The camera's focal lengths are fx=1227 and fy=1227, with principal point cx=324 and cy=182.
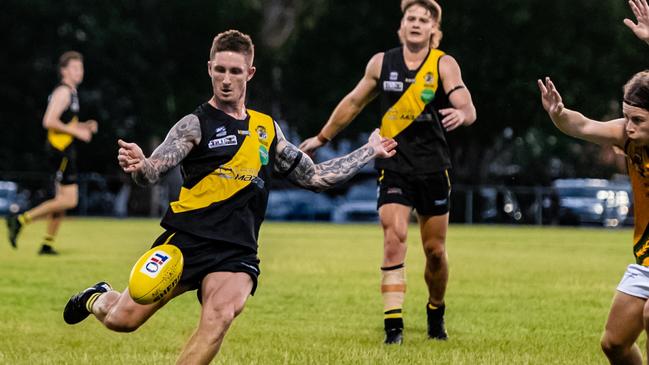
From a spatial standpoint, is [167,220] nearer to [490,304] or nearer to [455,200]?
[490,304]

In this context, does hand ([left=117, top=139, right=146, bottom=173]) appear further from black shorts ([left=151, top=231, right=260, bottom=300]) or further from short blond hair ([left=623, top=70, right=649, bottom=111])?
short blond hair ([left=623, top=70, right=649, bottom=111])

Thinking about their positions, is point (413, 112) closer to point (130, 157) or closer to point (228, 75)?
point (228, 75)

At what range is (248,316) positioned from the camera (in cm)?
1094

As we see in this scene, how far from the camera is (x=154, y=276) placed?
6.39 m

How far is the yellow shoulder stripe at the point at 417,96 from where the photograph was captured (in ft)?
31.4

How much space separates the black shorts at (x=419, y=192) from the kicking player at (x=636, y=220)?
3.03 meters

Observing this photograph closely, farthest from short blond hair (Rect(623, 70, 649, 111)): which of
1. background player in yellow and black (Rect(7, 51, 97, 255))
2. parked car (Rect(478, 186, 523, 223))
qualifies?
parked car (Rect(478, 186, 523, 223))

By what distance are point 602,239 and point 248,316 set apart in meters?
20.3

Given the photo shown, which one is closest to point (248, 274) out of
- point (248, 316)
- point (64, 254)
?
point (248, 316)

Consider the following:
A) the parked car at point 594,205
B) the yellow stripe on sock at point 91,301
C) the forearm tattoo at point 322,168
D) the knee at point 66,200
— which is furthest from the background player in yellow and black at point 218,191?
the parked car at point 594,205

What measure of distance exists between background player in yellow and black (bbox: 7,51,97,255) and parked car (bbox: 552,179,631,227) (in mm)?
26217

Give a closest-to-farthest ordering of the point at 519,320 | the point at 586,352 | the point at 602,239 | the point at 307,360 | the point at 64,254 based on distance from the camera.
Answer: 1. the point at 307,360
2. the point at 586,352
3. the point at 519,320
4. the point at 64,254
5. the point at 602,239

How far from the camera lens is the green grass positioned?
27.8 ft

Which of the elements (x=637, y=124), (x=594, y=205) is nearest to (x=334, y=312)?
(x=637, y=124)
